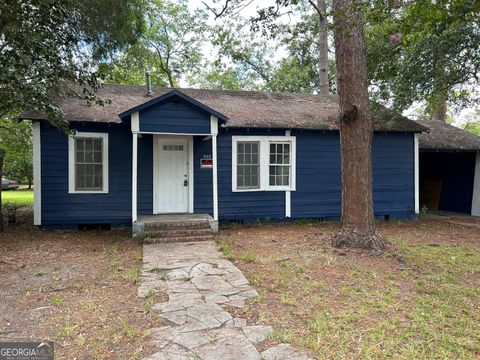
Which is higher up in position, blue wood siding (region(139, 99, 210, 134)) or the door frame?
blue wood siding (region(139, 99, 210, 134))

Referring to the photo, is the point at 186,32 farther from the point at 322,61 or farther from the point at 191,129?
the point at 191,129

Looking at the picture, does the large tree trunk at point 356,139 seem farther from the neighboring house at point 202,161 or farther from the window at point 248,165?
the window at point 248,165

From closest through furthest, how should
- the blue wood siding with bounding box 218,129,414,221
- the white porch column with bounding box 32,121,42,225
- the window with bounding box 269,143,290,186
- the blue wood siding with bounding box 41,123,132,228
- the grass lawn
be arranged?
the white porch column with bounding box 32,121,42,225, the blue wood siding with bounding box 41,123,132,228, the blue wood siding with bounding box 218,129,414,221, the window with bounding box 269,143,290,186, the grass lawn

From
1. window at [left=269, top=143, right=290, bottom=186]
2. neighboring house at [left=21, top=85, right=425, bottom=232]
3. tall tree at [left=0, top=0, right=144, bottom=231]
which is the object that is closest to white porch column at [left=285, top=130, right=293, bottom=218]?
neighboring house at [left=21, top=85, right=425, bottom=232]

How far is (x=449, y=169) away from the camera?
14.2 m

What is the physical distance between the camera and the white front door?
952 centimetres

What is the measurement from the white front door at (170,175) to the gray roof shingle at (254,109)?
1.34m

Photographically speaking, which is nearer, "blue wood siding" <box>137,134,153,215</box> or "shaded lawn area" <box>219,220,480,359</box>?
"shaded lawn area" <box>219,220,480,359</box>

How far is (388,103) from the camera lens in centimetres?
1109

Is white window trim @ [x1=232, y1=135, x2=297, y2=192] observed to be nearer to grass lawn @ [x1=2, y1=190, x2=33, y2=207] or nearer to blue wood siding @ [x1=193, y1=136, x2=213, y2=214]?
blue wood siding @ [x1=193, y1=136, x2=213, y2=214]

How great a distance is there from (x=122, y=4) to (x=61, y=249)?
19.1 ft

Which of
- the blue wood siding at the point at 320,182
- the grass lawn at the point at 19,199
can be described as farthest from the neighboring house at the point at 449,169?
the grass lawn at the point at 19,199

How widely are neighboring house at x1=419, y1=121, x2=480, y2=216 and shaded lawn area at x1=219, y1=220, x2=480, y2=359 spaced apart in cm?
563

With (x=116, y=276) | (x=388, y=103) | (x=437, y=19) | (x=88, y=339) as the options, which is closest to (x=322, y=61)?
(x=388, y=103)
